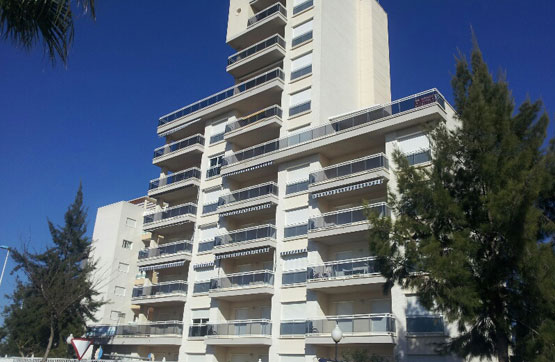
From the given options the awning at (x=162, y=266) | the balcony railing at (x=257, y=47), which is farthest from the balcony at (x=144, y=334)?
the balcony railing at (x=257, y=47)

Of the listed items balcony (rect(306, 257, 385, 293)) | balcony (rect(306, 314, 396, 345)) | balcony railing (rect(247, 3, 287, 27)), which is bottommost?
balcony (rect(306, 314, 396, 345))

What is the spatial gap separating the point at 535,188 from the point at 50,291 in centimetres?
2910

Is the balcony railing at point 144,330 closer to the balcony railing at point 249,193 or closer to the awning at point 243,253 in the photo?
the awning at point 243,253

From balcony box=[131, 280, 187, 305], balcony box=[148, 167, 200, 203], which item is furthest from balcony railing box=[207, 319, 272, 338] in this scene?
balcony box=[148, 167, 200, 203]

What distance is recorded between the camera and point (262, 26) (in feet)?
127

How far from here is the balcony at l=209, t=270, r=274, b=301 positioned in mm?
29797

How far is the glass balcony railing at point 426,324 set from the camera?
22.6 meters

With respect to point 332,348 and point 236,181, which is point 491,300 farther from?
point 236,181

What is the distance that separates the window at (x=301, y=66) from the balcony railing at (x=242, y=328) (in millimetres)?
17013

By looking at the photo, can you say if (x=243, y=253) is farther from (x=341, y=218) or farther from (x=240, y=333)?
→ (x=341, y=218)

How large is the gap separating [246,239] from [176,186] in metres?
10.1

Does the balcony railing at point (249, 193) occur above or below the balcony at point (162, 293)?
above

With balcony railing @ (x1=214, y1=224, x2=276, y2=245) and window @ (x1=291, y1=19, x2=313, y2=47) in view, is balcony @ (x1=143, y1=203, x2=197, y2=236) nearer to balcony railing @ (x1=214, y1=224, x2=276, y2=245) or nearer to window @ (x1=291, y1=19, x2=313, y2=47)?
balcony railing @ (x1=214, y1=224, x2=276, y2=245)

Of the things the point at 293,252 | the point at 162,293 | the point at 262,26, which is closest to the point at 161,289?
the point at 162,293
